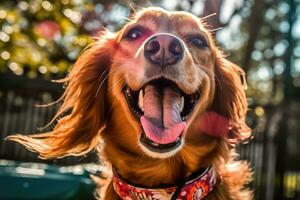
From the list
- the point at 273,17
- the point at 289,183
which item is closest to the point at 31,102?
the point at 289,183

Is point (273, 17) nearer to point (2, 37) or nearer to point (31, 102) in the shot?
point (31, 102)

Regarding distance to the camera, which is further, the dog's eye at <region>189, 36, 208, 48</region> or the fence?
the fence

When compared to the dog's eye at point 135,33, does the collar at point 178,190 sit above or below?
below

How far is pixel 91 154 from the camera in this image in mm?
8086

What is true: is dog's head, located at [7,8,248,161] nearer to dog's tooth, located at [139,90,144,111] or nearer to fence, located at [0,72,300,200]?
dog's tooth, located at [139,90,144,111]

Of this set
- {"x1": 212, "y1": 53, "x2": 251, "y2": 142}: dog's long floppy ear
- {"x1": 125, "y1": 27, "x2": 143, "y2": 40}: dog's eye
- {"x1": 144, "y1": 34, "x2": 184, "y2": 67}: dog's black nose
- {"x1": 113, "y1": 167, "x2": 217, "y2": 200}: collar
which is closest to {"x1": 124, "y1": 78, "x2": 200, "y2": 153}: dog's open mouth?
{"x1": 144, "y1": 34, "x2": 184, "y2": 67}: dog's black nose

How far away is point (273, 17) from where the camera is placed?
24266 millimetres

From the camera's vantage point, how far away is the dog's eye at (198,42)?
3.51m

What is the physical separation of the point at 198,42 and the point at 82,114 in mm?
893

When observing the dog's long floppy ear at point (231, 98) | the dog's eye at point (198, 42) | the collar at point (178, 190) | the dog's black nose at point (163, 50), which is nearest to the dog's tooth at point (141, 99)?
the dog's black nose at point (163, 50)

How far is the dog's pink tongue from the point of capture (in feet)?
9.71

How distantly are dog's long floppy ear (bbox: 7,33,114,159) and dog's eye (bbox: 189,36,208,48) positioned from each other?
0.57m

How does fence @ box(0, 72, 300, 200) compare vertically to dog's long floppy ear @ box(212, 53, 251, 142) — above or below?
below

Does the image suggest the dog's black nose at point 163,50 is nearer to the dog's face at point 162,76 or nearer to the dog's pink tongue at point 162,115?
the dog's face at point 162,76
